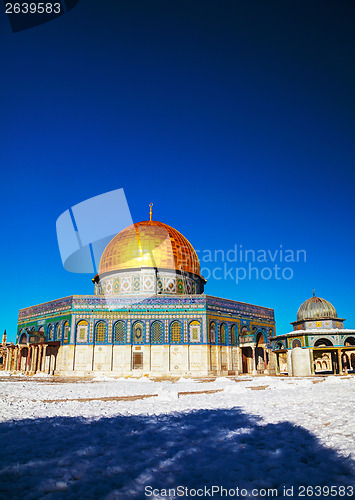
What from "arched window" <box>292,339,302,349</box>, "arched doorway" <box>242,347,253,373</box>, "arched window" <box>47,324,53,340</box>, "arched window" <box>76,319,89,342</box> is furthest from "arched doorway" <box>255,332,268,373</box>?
"arched window" <box>47,324,53,340</box>

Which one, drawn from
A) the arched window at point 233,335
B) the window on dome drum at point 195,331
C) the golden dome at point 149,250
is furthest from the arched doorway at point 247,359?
the golden dome at point 149,250

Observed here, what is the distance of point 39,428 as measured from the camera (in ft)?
18.9

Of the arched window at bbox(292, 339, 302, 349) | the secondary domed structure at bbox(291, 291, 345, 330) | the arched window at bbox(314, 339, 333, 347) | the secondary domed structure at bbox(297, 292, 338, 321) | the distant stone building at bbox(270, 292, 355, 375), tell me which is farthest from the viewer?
the secondary domed structure at bbox(297, 292, 338, 321)

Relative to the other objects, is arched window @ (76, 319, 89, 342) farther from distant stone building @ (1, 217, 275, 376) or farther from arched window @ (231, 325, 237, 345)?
arched window @ (231, 325, 237, 345)

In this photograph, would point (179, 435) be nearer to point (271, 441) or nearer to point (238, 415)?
point (271, 441)

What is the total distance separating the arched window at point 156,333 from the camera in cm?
3148

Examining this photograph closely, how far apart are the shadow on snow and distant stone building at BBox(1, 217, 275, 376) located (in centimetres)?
2548

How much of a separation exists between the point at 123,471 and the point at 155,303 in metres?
28.7

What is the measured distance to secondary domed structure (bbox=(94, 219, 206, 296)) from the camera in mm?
34781

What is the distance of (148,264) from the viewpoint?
1380 inches

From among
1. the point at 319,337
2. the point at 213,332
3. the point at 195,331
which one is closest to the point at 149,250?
the point at 195,331

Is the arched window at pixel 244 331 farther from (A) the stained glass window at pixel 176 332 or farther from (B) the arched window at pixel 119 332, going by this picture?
(B) the arched window at pixel 119 332

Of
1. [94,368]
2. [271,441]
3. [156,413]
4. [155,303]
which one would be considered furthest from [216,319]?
[271,441]

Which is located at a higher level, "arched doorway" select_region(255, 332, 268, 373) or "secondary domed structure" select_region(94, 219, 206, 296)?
"secondary domed structure" select_region(94, 219, 206, 296)
